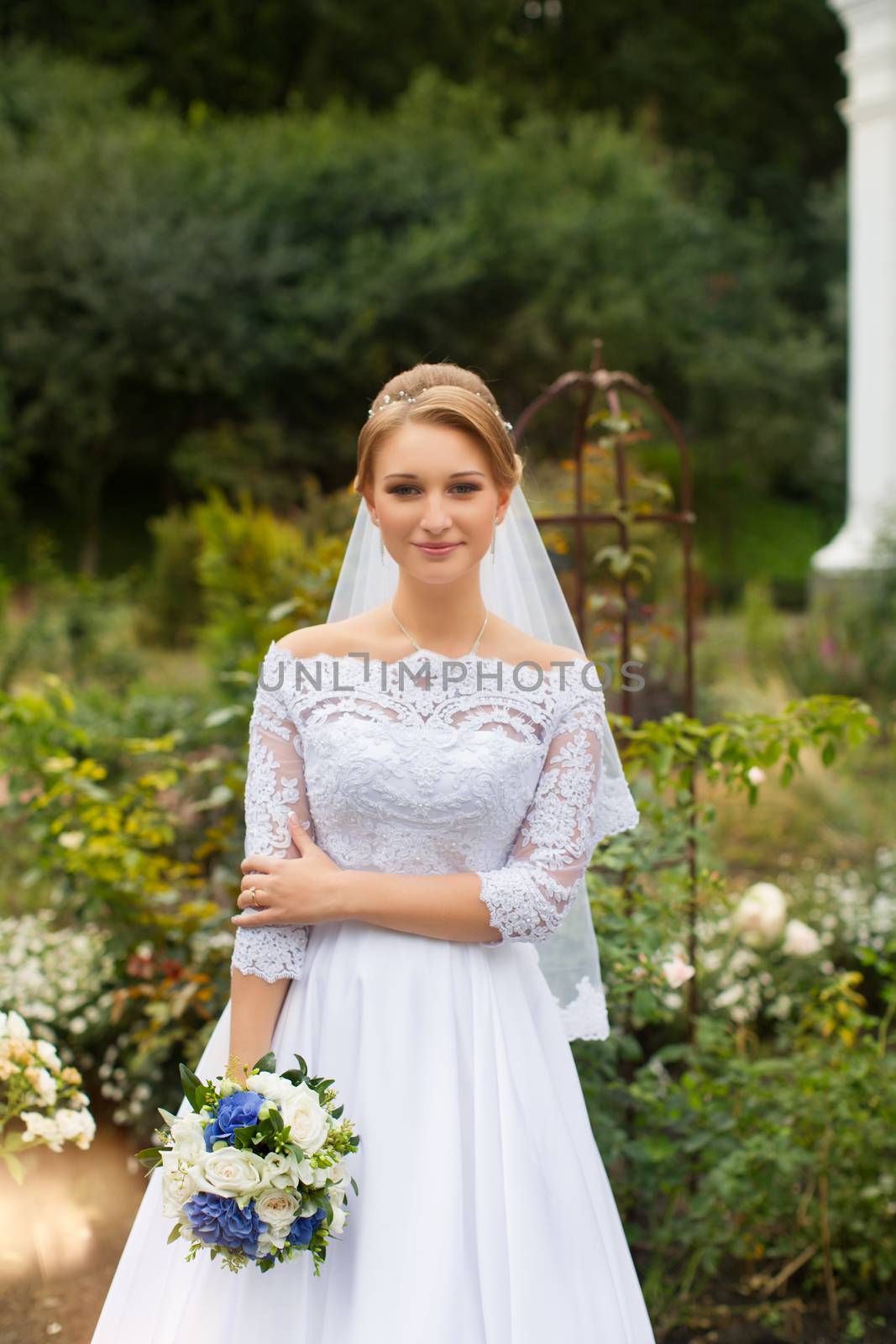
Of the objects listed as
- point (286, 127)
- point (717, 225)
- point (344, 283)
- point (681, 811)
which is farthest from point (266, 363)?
point (681, 811)

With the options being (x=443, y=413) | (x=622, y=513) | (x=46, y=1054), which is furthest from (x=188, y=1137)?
(x=622, y=513)

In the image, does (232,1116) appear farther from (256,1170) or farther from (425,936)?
(425,936)

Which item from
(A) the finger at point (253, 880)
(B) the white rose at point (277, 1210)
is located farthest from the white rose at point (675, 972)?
(B) the white rose at point (277, 1210)

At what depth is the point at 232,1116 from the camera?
5.26 feet

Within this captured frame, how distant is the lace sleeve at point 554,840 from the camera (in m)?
1.86

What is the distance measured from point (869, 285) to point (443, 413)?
7.85m

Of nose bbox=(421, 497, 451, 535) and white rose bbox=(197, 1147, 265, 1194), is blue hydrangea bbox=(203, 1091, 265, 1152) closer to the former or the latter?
white rose bbox=(197, 1147, 265, 1194)

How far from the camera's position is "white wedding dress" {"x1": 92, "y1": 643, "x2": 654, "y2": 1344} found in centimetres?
177

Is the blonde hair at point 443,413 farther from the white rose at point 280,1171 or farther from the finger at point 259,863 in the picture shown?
the white rose at point 280,1171

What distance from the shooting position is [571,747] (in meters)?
1.95

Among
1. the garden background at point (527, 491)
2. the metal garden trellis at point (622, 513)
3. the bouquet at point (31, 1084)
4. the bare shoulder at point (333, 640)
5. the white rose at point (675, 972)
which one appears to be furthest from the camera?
the metal garden trellis at point (622, 513)

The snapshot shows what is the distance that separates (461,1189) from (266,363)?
48.6 ft

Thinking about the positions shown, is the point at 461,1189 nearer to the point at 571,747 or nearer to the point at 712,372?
the point at 571,747

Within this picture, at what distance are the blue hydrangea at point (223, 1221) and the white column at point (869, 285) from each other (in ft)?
25.2
